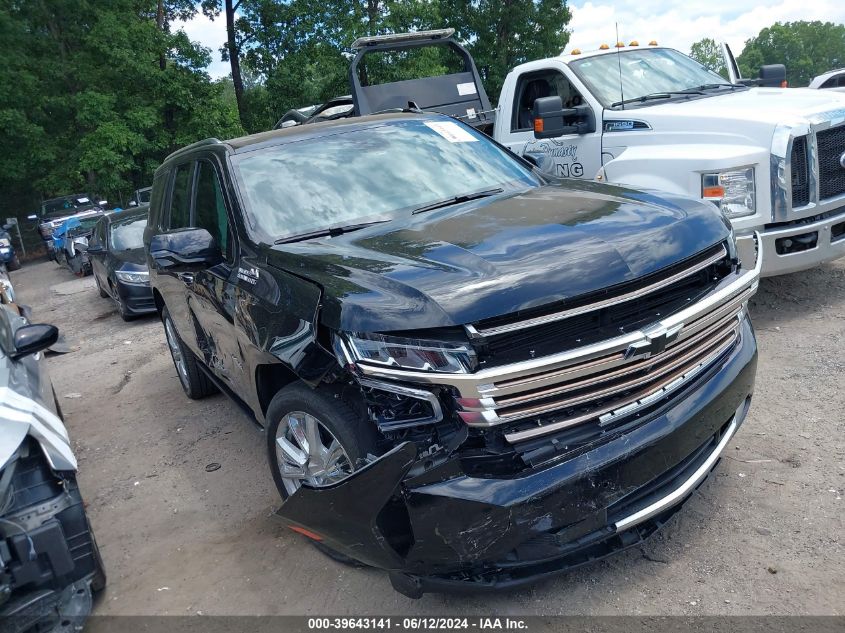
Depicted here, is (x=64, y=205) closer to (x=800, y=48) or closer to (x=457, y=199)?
(x=457, y=199)

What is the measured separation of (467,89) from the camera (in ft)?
32.3

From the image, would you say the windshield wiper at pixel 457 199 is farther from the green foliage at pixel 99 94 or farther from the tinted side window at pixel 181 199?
the green foliage at pixel 99 94

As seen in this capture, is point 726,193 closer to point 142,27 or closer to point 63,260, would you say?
point 63,260

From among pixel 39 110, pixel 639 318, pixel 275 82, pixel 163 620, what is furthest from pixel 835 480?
pixel 39 110

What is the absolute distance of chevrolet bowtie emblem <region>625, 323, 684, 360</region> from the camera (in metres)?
2.59

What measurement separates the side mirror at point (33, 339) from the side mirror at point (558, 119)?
4309mm

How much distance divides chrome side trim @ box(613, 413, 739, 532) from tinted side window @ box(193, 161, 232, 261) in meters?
2.42

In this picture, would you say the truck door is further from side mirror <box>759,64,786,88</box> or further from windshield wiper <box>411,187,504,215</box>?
windshield wiper <box>411,187,504,215</box>

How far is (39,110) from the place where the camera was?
26.4 m

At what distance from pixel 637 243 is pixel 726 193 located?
2.93m

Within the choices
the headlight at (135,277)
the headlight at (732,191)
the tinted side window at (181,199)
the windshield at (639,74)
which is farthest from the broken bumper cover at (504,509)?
the headlight at (135,277)

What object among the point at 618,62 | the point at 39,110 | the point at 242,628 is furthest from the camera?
the point at 39,110

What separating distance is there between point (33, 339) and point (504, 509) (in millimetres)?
2541

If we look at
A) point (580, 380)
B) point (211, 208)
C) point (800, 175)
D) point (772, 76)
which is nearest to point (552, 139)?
point (800, 175)
